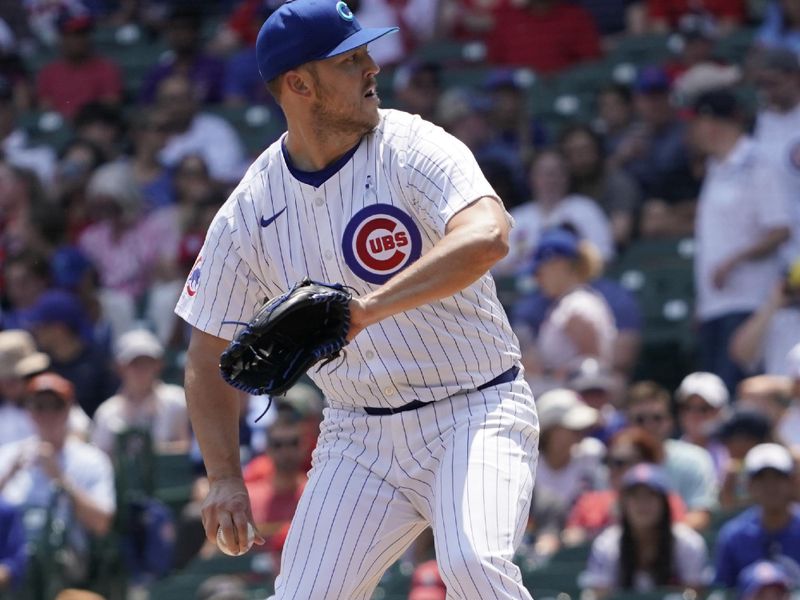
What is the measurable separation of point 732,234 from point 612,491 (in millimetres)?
1705

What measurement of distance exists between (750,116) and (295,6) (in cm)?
572

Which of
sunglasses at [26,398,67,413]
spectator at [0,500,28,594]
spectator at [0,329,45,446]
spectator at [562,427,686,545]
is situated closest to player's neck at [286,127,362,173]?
spectator at [562,427,686,545]

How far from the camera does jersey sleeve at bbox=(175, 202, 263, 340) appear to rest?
12.8 feet

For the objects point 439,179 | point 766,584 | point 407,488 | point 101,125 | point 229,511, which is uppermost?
point 101,125

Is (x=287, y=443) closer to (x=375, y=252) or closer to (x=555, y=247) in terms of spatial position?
(x=555, y=247)

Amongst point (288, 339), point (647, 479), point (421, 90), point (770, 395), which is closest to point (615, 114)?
point (421, 90)

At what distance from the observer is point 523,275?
838 cm

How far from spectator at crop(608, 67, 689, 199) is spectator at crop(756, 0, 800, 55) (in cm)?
67

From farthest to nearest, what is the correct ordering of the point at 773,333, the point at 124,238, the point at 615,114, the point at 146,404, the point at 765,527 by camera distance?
the point at 124,238
the point at 615,114
the point at 146,404
the point at 773,333
the point at 765,527

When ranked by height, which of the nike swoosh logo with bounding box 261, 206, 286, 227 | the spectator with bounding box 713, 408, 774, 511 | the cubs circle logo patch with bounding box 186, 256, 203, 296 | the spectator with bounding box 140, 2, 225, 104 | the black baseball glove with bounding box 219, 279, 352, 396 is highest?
the spectator with bounding box 140, 2, 225, 104

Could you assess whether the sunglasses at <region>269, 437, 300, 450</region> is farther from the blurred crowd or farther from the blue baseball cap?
the blue baseball cap

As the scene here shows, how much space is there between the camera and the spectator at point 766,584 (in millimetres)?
5746

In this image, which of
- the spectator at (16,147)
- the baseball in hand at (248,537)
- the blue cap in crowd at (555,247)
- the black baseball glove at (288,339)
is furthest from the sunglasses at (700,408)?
the spectator at (16,147)

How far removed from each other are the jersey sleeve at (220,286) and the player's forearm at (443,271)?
555 millimetres
